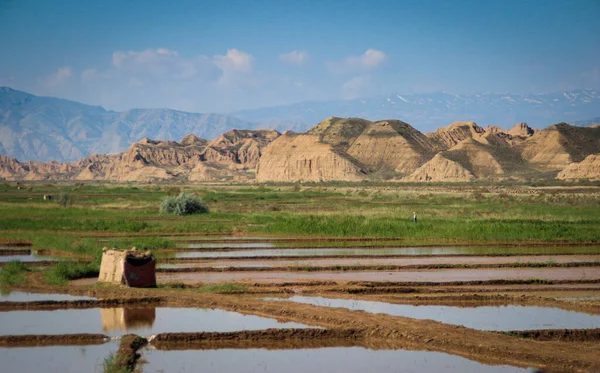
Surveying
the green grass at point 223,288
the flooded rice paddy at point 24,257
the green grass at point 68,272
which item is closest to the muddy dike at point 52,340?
the green grass at point 223,288

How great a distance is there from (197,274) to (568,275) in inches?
438

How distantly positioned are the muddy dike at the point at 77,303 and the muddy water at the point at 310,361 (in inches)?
159

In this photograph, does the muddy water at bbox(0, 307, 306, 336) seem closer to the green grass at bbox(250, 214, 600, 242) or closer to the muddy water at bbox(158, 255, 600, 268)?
the muddy water at bbox(158, 255, 600, 268)

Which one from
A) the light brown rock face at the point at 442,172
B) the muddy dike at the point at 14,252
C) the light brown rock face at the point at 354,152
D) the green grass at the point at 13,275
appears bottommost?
the muddy dike at the point at 14,252

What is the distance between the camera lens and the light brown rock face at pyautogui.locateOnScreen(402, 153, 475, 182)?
120 meters

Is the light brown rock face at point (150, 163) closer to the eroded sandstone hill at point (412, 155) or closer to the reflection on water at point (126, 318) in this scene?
the eroded sandstone hill at point (412, 155)

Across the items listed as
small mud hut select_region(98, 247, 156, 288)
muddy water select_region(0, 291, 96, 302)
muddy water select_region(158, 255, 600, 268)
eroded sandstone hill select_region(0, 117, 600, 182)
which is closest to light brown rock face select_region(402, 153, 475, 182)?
eroded sandstone hill select_region(0, 117, 600, 182)

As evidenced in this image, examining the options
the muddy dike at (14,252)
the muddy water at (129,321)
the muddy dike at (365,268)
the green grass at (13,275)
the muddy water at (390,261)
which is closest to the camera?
the muddy water at (129,321)

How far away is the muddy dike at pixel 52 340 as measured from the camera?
1175 cm

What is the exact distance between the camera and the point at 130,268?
1730 centimetres

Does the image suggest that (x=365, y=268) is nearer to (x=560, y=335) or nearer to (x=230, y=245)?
(x=230, y=245)

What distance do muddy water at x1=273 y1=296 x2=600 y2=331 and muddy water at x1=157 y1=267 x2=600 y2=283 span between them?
12.1 feet

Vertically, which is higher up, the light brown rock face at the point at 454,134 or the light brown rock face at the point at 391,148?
the light brown rock face at the point at 454,134

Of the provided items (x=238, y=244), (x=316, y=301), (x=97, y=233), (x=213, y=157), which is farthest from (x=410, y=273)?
(x=213, y=157)
